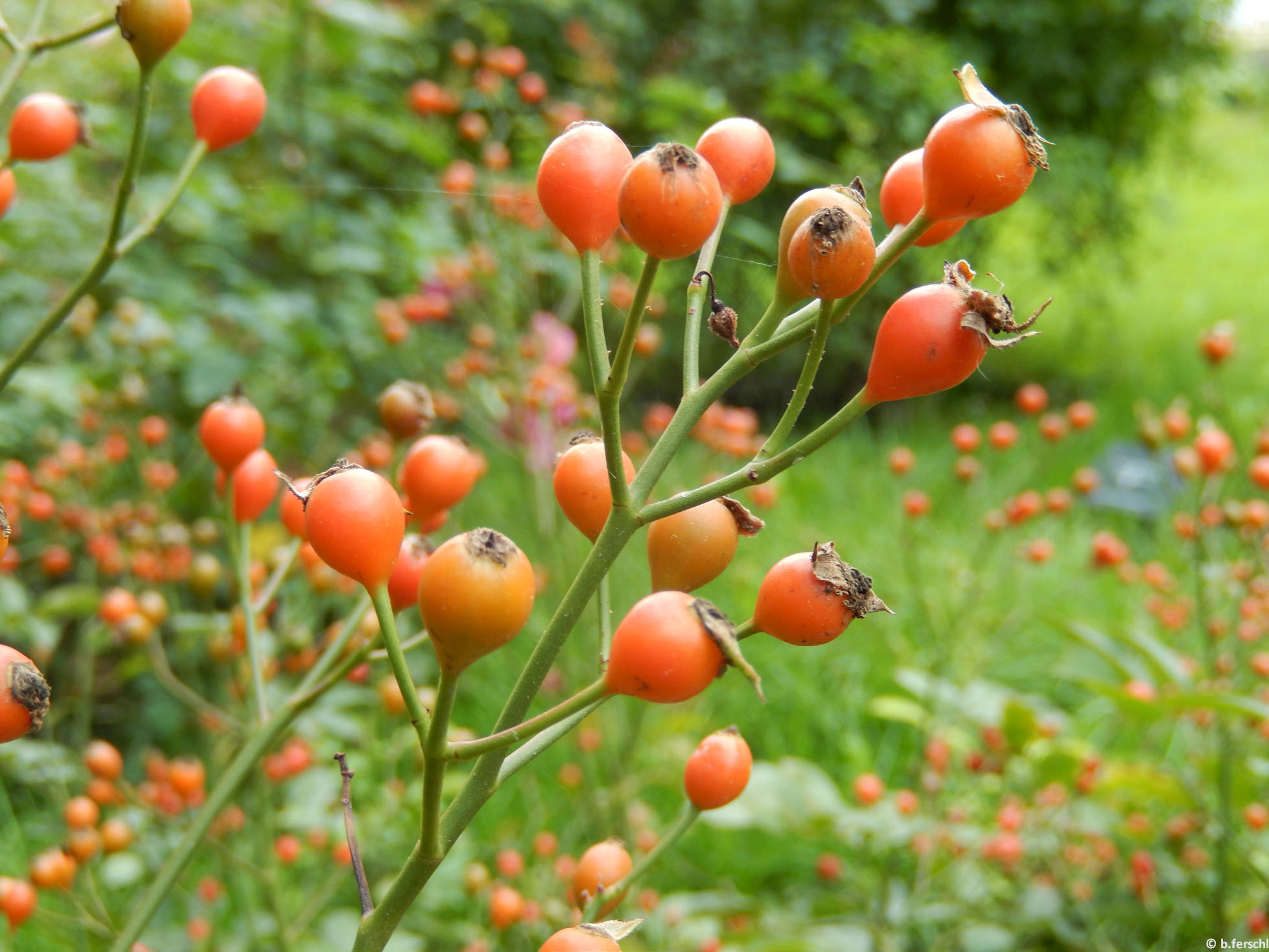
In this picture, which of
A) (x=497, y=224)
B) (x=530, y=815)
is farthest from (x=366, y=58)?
(x=530, y=815)

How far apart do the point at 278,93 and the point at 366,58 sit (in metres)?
0.42

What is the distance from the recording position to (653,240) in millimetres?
497

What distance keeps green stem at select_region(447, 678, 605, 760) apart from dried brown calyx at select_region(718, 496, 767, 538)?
16 cm

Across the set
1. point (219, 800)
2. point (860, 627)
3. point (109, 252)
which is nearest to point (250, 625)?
point (219, 800)

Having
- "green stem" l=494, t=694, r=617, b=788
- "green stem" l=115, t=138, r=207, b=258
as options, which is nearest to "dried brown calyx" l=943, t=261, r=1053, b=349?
"green stem" l=494, t=694, r=617, b=788

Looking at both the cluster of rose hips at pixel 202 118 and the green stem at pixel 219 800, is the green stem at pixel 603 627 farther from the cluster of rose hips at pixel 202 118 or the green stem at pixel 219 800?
the cluster of rose hips at pixel 202 118

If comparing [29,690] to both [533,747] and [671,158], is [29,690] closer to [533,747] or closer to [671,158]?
[533,747]

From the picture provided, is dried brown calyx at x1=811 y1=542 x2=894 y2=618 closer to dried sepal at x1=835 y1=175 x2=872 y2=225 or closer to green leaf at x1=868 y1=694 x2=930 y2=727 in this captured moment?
dried sepal at x1=835 y1=175 x2=872 y2=225

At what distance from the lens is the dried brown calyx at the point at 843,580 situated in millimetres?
544

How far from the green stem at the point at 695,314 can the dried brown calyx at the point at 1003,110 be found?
0.48ft

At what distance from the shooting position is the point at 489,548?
1.53ft

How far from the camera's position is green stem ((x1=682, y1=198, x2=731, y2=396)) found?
0.56 m

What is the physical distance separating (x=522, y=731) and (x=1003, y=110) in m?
0.40

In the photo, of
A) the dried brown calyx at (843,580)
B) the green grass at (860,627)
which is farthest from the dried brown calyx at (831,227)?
the green grass at (860,627)
